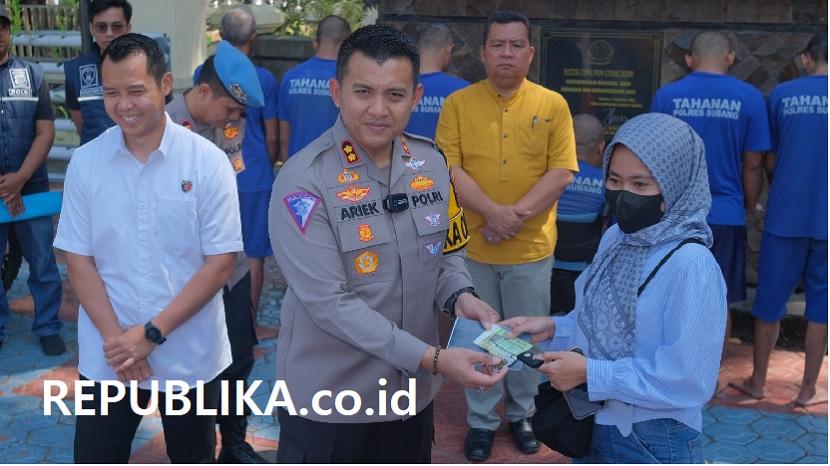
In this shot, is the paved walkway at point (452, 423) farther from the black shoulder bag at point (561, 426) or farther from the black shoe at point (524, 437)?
the black shoulder bag at point (561, 426)

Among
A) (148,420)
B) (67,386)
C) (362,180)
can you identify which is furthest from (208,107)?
(67,386)

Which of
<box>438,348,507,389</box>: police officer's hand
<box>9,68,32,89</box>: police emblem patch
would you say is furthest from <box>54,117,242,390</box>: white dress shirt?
<box>9,68,32,89</box>: police emblem patch

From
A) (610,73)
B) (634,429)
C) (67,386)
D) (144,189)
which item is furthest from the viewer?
(610,73)

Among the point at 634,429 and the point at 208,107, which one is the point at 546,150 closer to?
the point at 208,107

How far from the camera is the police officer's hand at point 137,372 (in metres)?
3.50

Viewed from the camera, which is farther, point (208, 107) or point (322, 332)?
point (208, 107)

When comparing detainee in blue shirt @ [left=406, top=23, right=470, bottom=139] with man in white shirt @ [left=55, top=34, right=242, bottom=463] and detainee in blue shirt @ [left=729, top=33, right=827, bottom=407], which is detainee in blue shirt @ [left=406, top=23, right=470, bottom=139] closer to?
detainee in blue shirt @ [left=729, top=33, right=827, bottom=407]

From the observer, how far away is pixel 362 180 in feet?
10.0

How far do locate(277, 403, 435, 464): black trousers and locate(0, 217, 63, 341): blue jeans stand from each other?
3.67 meters

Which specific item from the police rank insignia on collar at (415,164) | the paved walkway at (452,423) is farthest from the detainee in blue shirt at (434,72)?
the police rank insignia on collar at (415,164)

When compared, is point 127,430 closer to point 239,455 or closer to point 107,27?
point 239,455

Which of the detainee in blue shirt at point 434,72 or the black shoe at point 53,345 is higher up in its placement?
the detainee in blue shirt at point 434,72

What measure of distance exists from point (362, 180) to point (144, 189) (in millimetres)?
912

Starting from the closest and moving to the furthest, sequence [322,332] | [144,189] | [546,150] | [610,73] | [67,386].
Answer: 1. [322,332]
2. [144,189]
3. [546,150]
4. [67,386]
5. [610,73]
